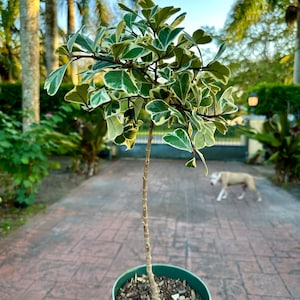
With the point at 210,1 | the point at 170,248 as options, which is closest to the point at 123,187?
the point at 170,248

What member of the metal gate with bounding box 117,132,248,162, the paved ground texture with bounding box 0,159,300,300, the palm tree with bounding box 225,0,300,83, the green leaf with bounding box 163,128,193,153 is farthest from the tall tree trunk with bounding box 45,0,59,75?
the green leaf with bounding box 163,128,193,153

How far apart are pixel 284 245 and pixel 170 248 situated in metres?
1.18

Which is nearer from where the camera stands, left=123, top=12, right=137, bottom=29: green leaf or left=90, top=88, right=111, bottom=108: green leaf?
left=90, top=88, right=111, bottom=108: green leaf

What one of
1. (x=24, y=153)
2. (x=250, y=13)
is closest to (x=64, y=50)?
(x=24, y=153)

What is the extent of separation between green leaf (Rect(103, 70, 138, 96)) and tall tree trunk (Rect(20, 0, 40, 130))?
3060 mm

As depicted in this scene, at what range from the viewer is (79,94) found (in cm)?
123

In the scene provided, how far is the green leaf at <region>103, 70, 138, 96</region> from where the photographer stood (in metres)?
1.04

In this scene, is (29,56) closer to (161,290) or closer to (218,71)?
(218,71)

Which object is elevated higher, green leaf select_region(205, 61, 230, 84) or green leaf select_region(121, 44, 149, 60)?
green leaf select_region(121, 44, 149, 60)

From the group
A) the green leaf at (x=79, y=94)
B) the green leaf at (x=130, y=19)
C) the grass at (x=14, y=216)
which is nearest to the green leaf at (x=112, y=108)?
the green leaf at (x=79, y=94)

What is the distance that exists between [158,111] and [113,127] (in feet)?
0.67

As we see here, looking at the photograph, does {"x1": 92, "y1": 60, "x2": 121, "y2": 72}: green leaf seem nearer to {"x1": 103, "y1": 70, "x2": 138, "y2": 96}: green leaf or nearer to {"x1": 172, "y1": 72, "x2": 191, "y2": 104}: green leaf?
{"x1": 103, "y1": 70, "x2": 138, "y2": 96}: green leaf

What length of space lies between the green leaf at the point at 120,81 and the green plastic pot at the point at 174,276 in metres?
1.01

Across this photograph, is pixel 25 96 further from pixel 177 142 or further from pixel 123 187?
pixel 177 142
